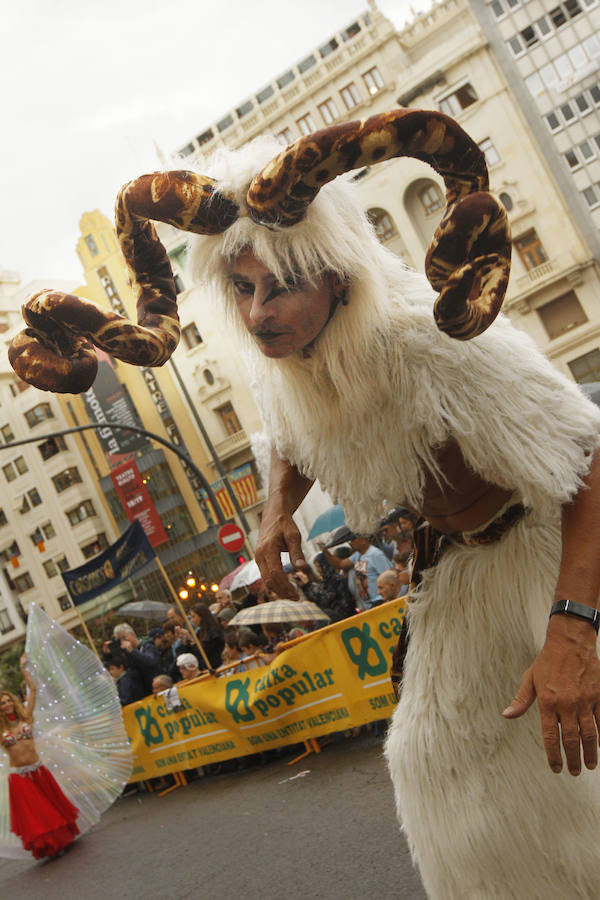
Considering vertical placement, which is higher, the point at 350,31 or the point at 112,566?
the point at 350,31

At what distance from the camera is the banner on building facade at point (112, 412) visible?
128ft

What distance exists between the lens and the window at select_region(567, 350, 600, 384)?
3212 centimetres

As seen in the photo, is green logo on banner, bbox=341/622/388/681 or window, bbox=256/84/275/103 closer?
green logo on banner, bbox=341/622/388/681

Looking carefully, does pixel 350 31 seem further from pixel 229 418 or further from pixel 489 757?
pixel 489 757

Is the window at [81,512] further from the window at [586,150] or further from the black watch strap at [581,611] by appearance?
the black watch strap at [581,611]

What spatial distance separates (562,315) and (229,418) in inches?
604

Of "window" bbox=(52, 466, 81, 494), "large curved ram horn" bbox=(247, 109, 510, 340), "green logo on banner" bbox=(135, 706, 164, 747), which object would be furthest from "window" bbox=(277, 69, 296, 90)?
"large curved ram horn" bbox=(247, 109, 510, 340)

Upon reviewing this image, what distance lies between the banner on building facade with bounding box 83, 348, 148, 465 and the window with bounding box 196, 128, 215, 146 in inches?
505

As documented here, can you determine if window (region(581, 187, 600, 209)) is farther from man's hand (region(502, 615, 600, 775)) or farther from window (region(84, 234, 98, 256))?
man's hand (region(502, 615, 600, 775))

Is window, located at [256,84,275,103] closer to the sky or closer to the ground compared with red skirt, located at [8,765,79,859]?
closer to the sky

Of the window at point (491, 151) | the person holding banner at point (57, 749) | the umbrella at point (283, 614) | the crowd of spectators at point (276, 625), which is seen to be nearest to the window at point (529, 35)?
the window at point (491, 151)

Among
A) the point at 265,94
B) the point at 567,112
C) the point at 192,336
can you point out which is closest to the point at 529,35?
the point at 567,112

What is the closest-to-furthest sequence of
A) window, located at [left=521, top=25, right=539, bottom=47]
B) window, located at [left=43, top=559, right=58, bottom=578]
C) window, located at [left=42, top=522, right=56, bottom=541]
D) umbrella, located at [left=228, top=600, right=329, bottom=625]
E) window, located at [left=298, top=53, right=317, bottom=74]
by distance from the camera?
umbrella, located at [left=228, top=600, right=329, bottom=625]
window, located at [left=521, top=25, right=539, bottom=47]
window, located at [left=298, top=53, right=317, bottom=74]
window, located at [left=42, top=522, right=56, bottom=541]
window, located at [left=43, top=559, right=58, bottom=578]

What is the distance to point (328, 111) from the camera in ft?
125
